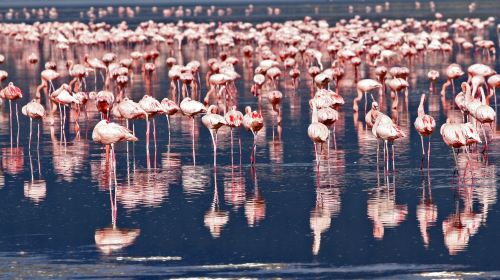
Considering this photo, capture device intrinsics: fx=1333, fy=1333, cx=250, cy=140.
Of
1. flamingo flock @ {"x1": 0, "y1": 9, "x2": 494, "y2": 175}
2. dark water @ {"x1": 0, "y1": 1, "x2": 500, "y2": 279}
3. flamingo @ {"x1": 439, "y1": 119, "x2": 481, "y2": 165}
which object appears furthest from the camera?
flamingo flock @ {"x1": 0, "y1": 9, "x2": 494, "y2": 175}

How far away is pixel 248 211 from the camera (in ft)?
54.0

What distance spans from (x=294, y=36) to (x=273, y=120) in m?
20.5

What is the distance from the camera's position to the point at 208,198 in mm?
17406

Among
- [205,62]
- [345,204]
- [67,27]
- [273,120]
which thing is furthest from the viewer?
[67,27]

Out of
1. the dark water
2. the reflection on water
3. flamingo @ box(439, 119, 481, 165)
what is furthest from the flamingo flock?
the reflection on water

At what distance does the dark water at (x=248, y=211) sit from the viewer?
13.5m

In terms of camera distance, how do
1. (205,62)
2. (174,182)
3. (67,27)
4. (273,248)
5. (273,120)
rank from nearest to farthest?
1. (273,248)
2. (174,182)
3. (273,120)
4. (205,62)
5. (67,27)

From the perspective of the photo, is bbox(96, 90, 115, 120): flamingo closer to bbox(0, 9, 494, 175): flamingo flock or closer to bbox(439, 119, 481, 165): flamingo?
bbox(0, 9, 494, 175): flamingo flock

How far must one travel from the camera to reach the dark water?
1347cm

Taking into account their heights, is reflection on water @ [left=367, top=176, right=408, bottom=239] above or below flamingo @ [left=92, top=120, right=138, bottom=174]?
below

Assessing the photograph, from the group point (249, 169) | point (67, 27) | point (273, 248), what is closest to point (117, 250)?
point (273, 248)

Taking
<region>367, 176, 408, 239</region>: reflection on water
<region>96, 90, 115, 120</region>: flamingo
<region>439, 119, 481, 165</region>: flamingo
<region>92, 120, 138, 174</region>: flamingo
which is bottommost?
<region>367, 176, 408, 239</region>: reflection on water

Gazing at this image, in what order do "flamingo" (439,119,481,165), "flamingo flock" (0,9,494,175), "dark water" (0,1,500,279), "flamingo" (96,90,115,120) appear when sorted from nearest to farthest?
"dark water" (0,1,500,279) → "flamingo" (439,119,481,165) → "flamingo flock" (0,9,494,175) → "flamingo" (96,90,115,120)

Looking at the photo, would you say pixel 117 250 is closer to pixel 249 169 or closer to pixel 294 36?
pixel 249 169
